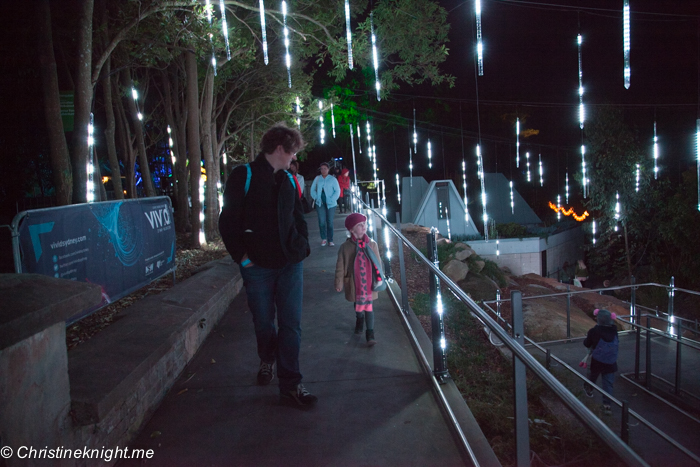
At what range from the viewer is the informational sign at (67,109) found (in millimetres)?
7215

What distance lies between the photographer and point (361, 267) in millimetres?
4652

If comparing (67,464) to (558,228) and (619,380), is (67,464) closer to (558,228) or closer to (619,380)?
(619,380)

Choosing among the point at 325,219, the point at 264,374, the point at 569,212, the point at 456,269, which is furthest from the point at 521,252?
the point at 264,374

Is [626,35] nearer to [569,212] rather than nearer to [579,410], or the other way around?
[579,410]

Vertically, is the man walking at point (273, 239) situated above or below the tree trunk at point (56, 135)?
below

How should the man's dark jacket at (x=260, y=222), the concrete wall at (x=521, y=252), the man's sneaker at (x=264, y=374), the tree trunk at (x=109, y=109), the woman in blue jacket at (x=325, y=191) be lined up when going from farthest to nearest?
the concrete wall at (x=521, y=252) < the tree trunk at (x=109, y=109) < the woman in blue jacket at (x=325, y=191) < the man's sneaker at (x=264, y=374) < the man's dark jacket at (x=260, y=222)

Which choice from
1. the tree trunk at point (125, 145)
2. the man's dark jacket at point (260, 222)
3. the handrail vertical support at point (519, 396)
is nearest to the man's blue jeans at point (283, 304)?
the man's dark jacket at point (260, 222)

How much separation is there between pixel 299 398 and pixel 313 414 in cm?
15

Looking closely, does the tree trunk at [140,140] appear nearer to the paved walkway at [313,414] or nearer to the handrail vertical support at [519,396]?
the paved walkway at [313,414]

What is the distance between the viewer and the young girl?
459 cm

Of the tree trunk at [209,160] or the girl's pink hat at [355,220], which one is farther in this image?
the tree trunk at [209,160]

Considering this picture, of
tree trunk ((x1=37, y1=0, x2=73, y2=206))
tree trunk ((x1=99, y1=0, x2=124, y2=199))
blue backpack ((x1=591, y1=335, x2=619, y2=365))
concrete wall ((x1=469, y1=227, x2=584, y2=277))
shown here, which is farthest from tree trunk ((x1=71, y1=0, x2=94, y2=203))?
concrete wall ((x1=469, y1=227, x2=584, y2=277))

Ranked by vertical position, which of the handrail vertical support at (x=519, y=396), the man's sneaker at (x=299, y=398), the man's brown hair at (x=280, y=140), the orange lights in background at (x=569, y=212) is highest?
the man's brown hair at (x=280, y=140)

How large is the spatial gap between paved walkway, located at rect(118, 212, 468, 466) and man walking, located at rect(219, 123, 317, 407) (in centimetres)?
29
